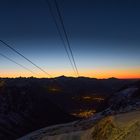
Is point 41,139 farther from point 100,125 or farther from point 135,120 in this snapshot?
point 135,120

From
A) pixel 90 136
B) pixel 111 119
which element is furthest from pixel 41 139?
pixel 111 119

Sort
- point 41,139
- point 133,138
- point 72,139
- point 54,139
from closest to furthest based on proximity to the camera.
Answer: point 133,138 < point 72,139 < point 54,139 < point 41,139

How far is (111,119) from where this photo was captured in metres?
16.3

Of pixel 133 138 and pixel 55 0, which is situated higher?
pixel 55 0

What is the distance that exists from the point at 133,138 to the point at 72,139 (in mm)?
9127

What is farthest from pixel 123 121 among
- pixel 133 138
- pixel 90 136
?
pixel 90 136

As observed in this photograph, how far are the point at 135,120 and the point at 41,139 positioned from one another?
42.6ft

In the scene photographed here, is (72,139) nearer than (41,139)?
Yes

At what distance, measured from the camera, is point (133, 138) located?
487 inches

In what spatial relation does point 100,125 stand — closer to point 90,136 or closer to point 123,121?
point 90,136

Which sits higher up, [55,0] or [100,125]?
[55,0]

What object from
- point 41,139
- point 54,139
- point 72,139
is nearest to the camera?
point 72,139

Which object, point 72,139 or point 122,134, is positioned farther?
point 72,139

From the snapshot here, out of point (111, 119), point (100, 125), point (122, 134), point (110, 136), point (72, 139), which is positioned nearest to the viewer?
point (122, 134)
